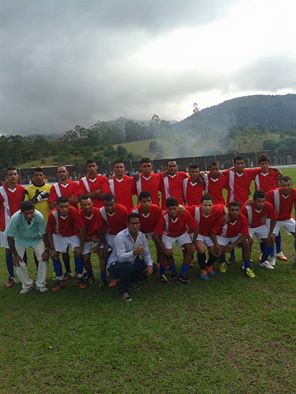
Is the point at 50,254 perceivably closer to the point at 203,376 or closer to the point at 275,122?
the point at 203,376

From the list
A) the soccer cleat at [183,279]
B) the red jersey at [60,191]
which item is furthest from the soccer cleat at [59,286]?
the soccer cleat at [183,279]

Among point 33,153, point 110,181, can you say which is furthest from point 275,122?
point 110,181

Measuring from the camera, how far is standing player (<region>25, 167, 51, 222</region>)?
22.4ft

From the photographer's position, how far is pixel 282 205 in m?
6.89

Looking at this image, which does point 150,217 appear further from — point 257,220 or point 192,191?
point 257,220

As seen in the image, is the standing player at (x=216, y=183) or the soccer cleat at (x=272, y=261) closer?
the soccer cleat at (x=272, y=261)

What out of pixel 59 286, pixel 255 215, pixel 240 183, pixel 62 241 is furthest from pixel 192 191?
pixel 59 286

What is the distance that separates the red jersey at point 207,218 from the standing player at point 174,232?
0.22 m

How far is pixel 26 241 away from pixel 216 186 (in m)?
3.60

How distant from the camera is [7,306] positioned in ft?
18.6

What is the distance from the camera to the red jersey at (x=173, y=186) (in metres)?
7.10

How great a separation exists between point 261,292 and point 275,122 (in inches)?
→ 5746

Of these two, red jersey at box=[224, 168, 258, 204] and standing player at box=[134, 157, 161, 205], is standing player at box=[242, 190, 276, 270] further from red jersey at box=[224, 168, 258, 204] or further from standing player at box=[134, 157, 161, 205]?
standing player at box=[134, 157, 161, 205]

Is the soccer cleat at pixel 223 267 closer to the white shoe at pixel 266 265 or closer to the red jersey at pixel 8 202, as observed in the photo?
the white shoe at pixel 266 265
